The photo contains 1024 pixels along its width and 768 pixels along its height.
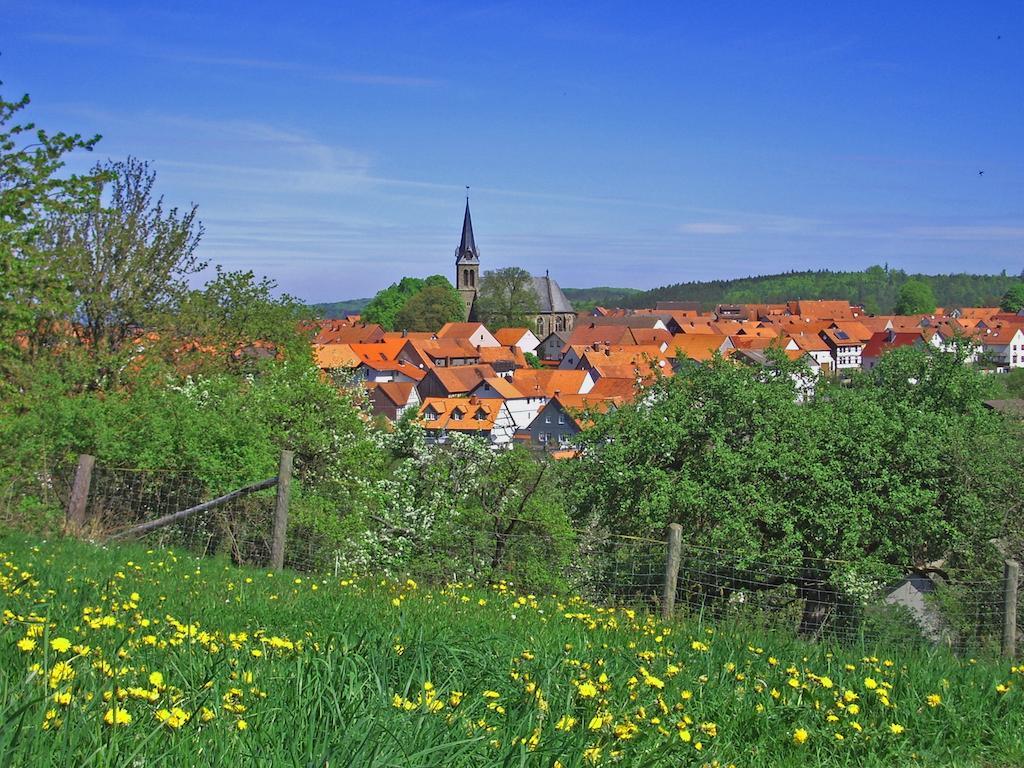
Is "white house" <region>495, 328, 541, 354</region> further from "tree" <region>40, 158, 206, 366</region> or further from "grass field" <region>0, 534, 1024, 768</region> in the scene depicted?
"grass field" <region>0, 534, 1024, 768</region>

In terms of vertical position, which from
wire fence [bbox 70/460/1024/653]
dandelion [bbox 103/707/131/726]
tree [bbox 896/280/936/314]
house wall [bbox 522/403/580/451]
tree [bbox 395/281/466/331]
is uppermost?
tree [bbox 896/280/936/314]

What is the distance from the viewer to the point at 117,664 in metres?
3.69

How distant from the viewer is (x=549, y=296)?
13875 centimetres

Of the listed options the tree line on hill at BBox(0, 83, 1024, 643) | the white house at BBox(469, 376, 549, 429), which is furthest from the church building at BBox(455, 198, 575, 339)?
the tree line on hill at BBox(0, 83, 1024, 643)

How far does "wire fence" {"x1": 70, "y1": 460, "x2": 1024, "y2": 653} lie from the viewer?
10.8 m

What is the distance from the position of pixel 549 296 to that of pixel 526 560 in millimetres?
124948

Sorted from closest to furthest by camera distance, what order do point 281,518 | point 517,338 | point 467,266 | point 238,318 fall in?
1. point 281,518
2. point 238,318
3. point 517,338
4. point 467,266

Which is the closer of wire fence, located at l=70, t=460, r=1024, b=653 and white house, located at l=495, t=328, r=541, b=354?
wire fence, located at l=70, t=460, r=1024, b=653

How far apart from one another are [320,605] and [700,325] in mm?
163219

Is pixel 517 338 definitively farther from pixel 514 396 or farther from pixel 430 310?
pixel 514 396

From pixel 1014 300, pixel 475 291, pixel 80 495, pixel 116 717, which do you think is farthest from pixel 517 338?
pixel 116 717

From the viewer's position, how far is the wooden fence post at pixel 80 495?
464 inches

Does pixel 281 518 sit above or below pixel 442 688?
below

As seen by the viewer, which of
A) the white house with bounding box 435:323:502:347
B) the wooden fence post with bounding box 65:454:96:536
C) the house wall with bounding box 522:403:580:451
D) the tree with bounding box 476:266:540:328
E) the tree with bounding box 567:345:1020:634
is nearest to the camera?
the wooden fence post with bounding box 65:454:96:536
